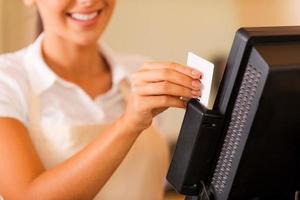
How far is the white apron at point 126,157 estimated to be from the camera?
1.18 metres

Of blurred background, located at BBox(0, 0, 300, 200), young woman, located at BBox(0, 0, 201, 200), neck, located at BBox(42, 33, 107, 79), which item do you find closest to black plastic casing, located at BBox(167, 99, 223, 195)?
young woman, located at BBox(0, 0, 201, 200)

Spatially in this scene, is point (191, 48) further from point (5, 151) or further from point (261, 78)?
point (261, 78)

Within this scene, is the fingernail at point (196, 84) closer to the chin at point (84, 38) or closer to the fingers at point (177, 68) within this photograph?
the fingers at point (177, 68)

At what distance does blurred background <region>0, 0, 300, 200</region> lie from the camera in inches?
85.4

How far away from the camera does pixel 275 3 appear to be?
2043 mm

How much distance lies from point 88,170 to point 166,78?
275 mm

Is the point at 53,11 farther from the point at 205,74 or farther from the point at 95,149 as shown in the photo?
the point at 205,74

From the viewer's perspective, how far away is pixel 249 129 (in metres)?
0.63

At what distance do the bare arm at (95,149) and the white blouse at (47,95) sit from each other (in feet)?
0.29

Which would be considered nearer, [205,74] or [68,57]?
[205,74]

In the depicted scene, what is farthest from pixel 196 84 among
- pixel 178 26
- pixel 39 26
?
pixel 178 26

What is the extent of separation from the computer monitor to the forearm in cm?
18

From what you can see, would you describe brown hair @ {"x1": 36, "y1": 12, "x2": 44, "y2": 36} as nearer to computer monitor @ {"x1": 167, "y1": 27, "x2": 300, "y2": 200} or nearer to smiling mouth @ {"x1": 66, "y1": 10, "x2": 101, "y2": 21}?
smiling mouth @ {"x1": 66, "y1": 10, "x2": 101, "y2": 21}

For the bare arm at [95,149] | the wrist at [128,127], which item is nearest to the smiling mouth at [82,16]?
the bare arm at [95,149]
